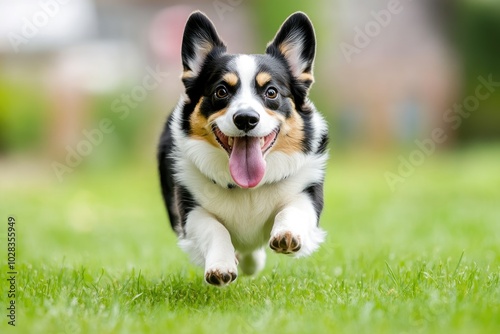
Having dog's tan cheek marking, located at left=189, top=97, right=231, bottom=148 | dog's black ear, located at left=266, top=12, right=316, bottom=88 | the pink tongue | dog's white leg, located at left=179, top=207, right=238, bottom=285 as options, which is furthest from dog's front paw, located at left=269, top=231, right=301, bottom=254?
dog's black ear, located at left=266, top=12, right=316, bottom=88

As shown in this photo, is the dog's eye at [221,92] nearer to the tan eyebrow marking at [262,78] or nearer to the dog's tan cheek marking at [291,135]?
the tan eyebrow marking at [262,78]

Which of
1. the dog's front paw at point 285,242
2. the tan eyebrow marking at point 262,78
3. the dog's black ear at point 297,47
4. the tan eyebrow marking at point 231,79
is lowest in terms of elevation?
the dog's front paw at point 285,242

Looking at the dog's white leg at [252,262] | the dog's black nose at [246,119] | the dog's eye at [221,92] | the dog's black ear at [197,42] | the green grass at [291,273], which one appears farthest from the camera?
the dog's white leg at [252,262]

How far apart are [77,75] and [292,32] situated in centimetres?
1024

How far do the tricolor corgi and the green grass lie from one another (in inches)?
10.8

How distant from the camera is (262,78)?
3.78 metres

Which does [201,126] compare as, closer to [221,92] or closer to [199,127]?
[199,127]

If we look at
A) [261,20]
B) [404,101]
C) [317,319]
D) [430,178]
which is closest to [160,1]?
[261,20]

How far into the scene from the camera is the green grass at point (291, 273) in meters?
3.07

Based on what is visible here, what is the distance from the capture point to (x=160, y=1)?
1922cm

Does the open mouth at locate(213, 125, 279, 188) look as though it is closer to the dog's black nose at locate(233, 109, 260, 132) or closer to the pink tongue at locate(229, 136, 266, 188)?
the pink tongue at locate(229, 136, 266, 188)

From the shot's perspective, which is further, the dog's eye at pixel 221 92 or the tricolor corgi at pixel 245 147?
the dog's eye at pixel 221 92

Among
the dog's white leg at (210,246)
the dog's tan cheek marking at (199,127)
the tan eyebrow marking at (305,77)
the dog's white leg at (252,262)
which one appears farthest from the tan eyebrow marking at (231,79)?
the dog's white leg at (252,262)

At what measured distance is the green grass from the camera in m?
3.07
